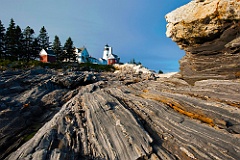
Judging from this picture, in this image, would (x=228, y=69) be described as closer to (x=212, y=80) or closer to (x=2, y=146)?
(x=212, y=80)

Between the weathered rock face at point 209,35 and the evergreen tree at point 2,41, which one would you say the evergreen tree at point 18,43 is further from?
the weathered rock face at point 209,35

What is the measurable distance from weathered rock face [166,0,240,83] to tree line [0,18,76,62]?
7224 cm

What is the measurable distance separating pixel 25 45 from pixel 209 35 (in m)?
79.2

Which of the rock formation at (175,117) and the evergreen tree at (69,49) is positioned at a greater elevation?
the evergreen tree at (69,49)

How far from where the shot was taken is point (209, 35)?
1313 cm

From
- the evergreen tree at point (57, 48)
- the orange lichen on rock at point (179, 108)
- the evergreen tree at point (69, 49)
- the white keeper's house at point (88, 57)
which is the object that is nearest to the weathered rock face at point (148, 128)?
the orange lichen on rock at point (179, 108)

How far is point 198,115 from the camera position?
1064 centimetres

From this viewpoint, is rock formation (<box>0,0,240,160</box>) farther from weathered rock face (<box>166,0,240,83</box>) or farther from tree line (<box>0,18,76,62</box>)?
tree line (<box>0,18,76,62</box>)

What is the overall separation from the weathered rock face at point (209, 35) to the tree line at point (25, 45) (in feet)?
237

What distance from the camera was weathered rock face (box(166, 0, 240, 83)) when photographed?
1178 cm

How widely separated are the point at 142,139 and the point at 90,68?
7074 cm

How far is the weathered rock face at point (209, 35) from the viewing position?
11781 mm

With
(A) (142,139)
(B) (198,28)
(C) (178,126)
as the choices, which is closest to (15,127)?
(A) (142,139)

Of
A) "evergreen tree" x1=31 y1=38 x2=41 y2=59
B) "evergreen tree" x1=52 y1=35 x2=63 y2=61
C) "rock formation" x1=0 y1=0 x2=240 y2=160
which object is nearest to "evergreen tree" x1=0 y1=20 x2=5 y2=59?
"evergreen tree" x1=31 y1=38 x2=41 y2=59
